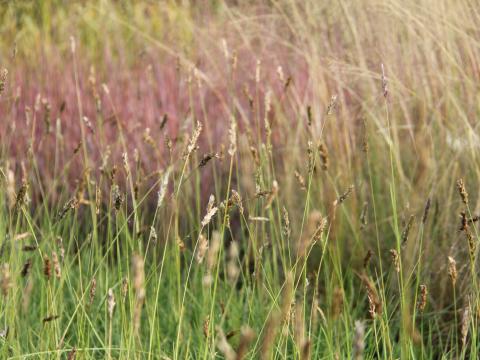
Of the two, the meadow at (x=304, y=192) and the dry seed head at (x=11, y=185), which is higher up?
the dry seed head at (x=11, y=185)

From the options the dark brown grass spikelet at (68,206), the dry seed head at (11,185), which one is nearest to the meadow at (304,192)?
the dark brown grass spikelet at (68,206)

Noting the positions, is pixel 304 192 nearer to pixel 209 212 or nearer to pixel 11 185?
pixel 209 212

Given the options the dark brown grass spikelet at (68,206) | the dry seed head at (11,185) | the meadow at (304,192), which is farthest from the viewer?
the meadow at (304,192)

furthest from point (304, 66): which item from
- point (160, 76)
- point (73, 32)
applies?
point (73, 32)

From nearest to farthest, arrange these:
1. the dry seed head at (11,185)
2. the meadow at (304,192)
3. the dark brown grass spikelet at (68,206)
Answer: the dry seed head at (11,185) → the dark brown grass spikelet at (68,206) → the meadow at (304,192)

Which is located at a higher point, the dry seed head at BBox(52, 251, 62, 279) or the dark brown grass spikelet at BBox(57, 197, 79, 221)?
the dark brown grass spikelet at BBox(57, 197, 79, 221)

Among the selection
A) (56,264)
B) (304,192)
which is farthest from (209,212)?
(304,192)

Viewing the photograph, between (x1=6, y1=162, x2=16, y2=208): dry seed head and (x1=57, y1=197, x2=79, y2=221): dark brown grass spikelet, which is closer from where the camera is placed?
(x1=6, y1=162, x2=16, y2=208): dry seed head

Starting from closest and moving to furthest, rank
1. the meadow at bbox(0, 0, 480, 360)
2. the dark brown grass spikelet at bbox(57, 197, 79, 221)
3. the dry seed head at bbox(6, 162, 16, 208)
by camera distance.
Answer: the dry seed head at bbox(6, 162, 16, 208), the dark brown grass spikelet at bbox(57, 197, 79, 221), the meadow at bbox(0, 0, 480, 360)

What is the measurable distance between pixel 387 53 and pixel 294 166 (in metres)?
0.55

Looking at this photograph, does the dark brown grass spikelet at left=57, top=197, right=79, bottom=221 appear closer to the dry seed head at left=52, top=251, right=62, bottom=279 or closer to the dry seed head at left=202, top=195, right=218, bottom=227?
the dry seed head at left=52, top=251, right=62, bottom=279

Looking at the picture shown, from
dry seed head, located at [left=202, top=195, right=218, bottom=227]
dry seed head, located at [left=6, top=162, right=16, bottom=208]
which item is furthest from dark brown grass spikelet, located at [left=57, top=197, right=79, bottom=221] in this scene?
dry seed head, located at [left=202, top=195, right=218, bottom=227]

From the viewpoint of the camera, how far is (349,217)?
3109 mm

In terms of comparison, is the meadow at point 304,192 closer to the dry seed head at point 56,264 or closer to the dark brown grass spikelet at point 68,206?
the dark brown grass spikelet at point 68,206
